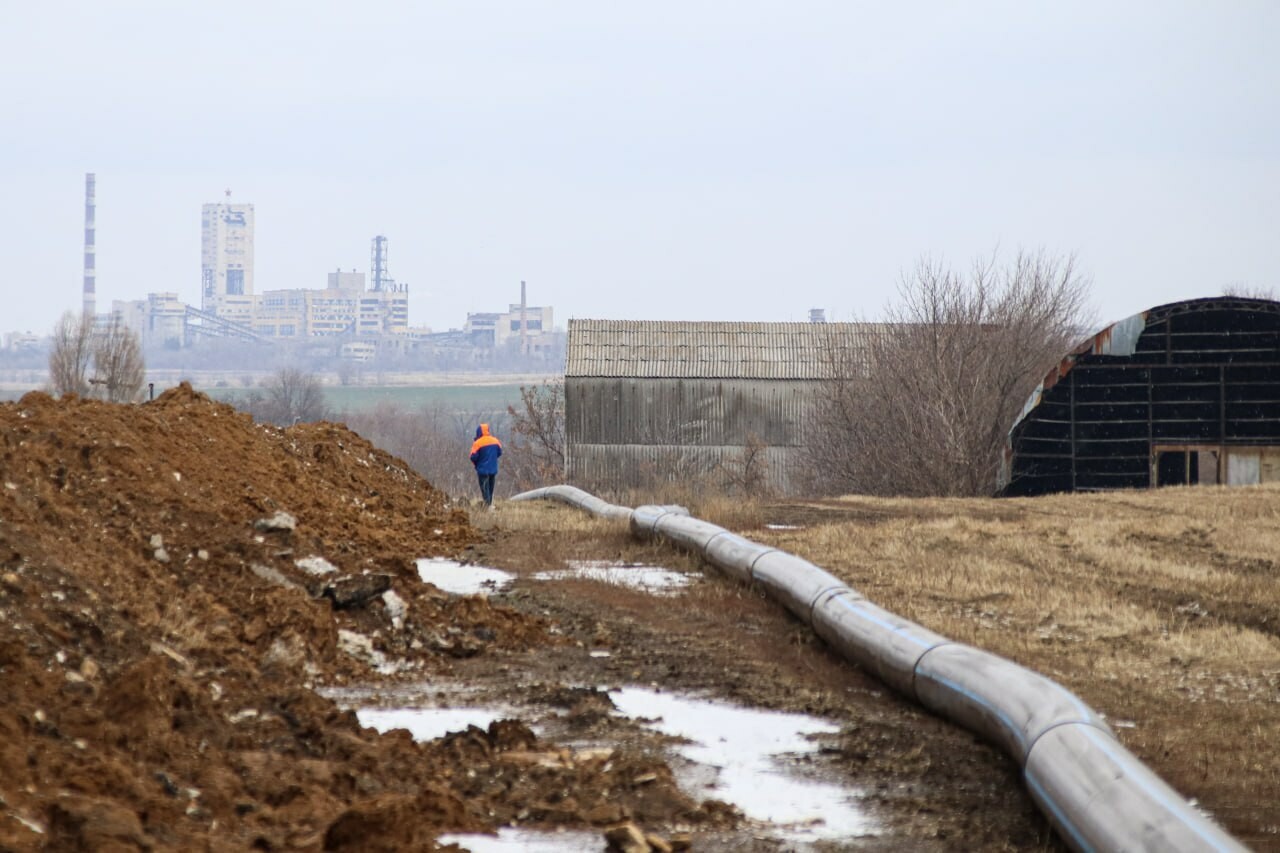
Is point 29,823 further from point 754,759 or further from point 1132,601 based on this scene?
point 1132,601

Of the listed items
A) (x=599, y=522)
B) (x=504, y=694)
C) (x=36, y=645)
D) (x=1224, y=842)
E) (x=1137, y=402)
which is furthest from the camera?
(x=1137, y=402)

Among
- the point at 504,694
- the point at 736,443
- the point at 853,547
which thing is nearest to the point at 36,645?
the point at 504,694

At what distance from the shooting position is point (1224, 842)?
4414mm

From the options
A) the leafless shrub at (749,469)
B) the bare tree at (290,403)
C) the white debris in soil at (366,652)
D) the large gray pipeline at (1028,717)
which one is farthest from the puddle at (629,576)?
the bare tree at (290,403)

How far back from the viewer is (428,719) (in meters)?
7.19

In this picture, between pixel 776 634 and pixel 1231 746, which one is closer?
pixel 1231 746

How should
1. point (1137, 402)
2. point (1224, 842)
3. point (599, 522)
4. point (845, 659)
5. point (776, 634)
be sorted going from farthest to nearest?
point (1137, 402), point (599, 522), point (776, 634), point (845, 659), point (1224, 842)

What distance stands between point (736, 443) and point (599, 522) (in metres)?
23.1

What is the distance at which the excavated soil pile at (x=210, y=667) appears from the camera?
15.4 ft

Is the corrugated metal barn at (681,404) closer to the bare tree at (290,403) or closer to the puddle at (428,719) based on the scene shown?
the puddle at (428,719)

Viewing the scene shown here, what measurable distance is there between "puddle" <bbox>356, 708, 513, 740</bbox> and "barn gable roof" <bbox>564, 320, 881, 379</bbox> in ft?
108

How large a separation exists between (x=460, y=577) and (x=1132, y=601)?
592 cm

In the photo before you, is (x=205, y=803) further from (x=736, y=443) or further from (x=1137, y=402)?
(x=736, y=443)

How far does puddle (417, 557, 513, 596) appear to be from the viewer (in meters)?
12.0
